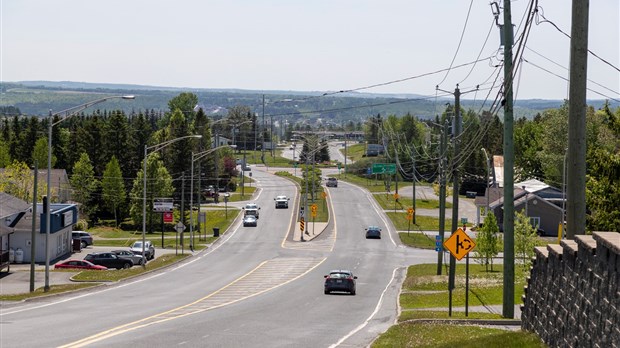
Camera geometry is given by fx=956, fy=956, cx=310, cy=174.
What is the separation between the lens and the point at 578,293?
1555 cm

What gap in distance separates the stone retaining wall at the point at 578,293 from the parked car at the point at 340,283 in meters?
26.8

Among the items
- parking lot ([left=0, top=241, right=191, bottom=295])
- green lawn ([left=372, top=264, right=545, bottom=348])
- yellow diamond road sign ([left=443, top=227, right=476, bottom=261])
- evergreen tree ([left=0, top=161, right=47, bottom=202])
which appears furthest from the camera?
evergreen tree ([left=0, top=161, right=47, bottom=202])

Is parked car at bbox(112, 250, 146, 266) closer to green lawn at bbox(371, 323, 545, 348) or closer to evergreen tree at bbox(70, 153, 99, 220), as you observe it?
evergreen tree at bbox(70, 153, 99, 220)

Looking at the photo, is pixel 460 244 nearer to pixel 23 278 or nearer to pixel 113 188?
pixel 23 278

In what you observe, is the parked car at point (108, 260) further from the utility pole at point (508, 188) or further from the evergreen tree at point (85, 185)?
the utility pole at point (508, 188)

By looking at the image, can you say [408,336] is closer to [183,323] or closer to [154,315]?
[183,323]

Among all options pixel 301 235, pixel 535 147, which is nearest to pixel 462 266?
pixel 301 235

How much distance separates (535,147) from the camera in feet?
427

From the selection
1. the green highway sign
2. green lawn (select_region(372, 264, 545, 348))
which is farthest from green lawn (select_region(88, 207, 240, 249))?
green lawn (select_region(372, 264, 545, 348))

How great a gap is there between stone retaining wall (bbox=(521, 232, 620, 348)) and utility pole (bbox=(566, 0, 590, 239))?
671 millimetres

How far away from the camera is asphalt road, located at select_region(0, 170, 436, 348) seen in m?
28.3

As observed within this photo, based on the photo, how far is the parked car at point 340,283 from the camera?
47.5m

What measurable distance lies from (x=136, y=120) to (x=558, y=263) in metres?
122

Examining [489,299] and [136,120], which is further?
[136,120]
